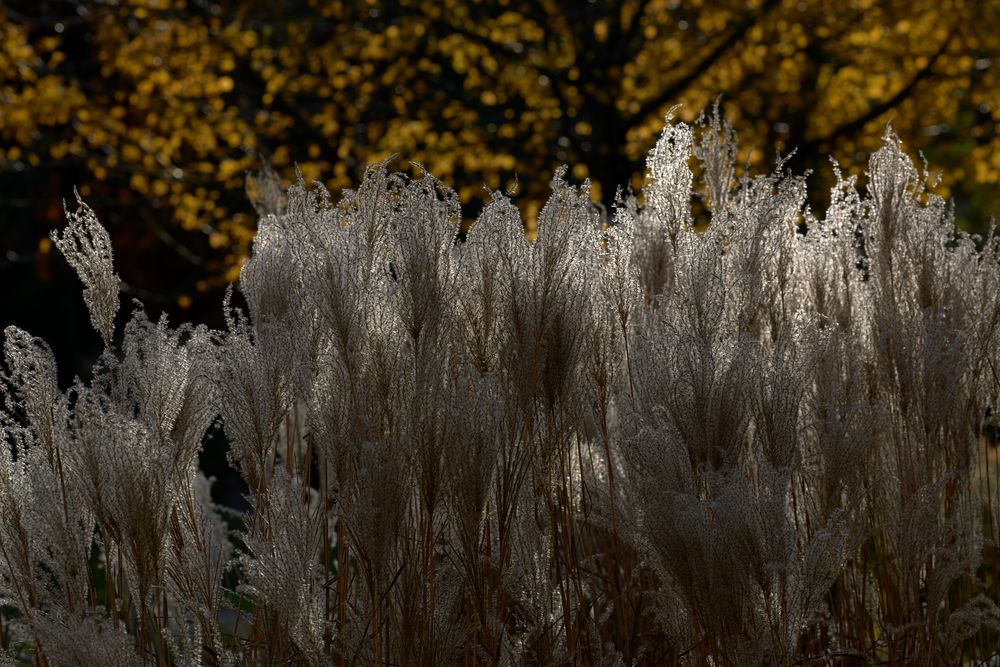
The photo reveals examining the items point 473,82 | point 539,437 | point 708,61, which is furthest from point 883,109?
point 539,437

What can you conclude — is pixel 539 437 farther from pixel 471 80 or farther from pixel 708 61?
pixel 471 80

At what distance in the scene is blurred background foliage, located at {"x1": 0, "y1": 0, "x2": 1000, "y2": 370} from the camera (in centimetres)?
815

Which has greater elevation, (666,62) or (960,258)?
(666,62)

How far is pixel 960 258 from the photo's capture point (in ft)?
8.02

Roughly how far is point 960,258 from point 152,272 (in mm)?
12116

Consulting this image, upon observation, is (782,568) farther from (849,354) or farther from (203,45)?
(203,45)

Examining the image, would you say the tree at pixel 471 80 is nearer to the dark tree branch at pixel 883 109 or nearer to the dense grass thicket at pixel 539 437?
the dark tree branch at pixel 883 109

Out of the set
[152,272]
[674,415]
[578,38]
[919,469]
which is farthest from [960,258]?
[152,272]

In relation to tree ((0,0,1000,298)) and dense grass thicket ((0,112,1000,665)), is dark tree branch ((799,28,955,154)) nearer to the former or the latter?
tree ((0,0,1000,298))

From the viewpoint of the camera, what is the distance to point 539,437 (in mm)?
2234

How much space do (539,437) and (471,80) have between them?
6.96 meters

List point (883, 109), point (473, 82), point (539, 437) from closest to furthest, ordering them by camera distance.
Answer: point (539, 437) → point (883, 109) → point (473, 82)

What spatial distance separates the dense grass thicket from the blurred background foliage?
541 cm

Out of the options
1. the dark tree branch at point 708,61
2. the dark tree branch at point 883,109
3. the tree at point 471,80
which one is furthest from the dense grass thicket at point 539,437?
the dark tree branch at point 883,109
